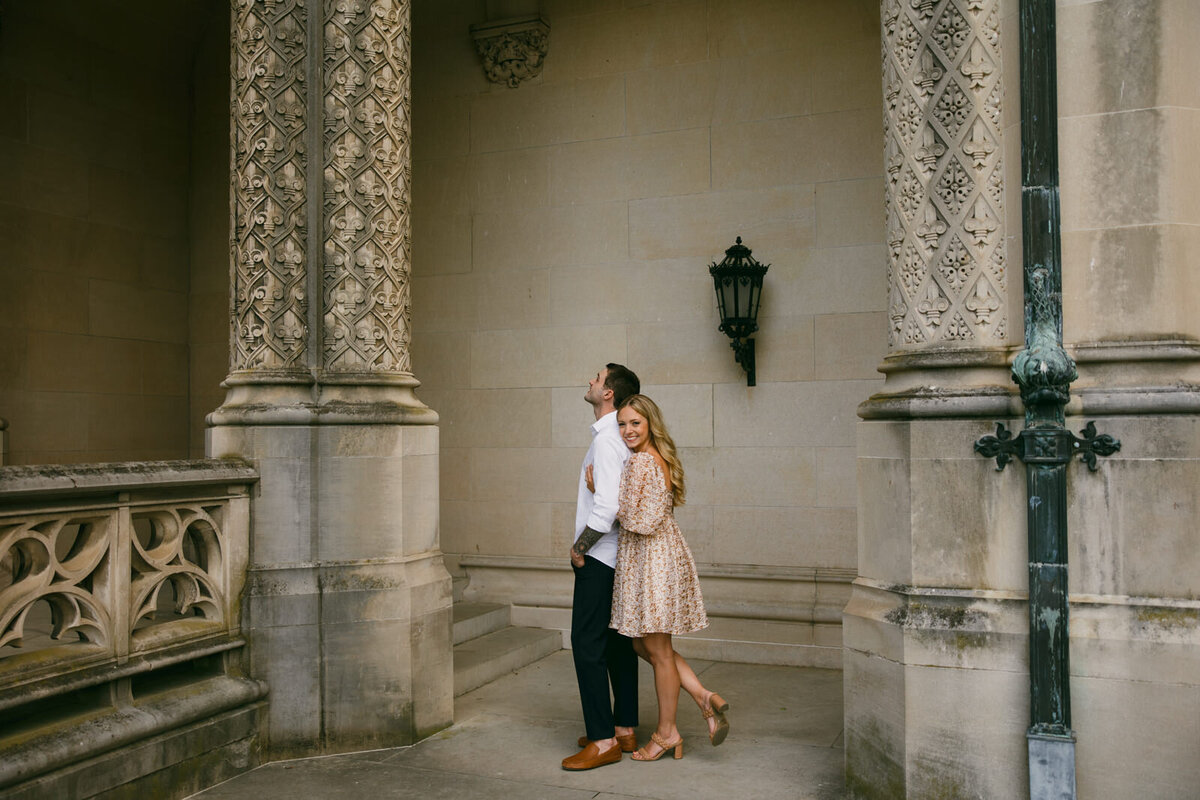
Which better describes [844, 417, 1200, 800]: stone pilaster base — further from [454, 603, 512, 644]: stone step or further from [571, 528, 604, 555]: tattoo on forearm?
[454, 603, 512, 644]: stone step

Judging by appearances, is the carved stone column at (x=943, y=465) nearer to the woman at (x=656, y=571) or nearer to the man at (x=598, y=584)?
the woman at (x=656, y=571)

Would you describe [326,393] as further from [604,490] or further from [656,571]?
[656,571]

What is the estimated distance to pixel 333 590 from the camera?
5121 mm

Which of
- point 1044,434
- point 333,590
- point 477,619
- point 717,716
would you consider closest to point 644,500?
point 717,716

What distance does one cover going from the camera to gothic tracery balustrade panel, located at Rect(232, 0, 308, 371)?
5.23m

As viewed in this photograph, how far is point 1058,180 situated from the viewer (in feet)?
13.3

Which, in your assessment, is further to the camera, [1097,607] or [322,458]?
[322,458]

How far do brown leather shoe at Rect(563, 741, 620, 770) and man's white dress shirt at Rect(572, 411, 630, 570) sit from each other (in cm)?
87

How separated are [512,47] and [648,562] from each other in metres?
4.81

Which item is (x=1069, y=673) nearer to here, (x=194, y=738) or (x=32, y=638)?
(x=194, y=738)

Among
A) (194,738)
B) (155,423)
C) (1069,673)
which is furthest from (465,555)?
(1069,673)

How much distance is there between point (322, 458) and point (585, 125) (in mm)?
3824

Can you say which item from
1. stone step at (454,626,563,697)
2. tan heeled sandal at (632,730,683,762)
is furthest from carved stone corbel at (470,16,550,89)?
tan heeled sandal at (632,730,683,762)

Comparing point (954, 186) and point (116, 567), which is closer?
point (954, 186)
